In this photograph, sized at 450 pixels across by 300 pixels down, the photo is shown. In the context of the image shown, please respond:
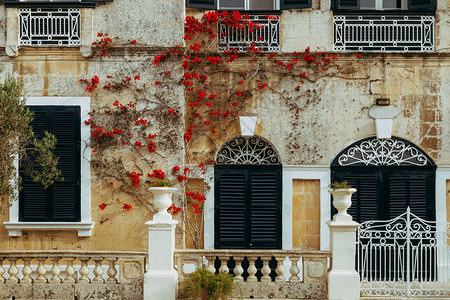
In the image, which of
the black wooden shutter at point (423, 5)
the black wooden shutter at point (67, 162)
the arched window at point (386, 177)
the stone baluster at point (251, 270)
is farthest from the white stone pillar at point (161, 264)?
the black wooden shutter at point (423, 5)

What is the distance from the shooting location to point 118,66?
12.6 m

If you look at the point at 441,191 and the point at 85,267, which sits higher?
the point at 441,191

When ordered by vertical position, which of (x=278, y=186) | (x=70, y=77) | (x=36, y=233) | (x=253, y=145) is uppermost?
(x=70, y=77)

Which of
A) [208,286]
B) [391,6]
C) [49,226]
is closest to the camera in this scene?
[208,286]

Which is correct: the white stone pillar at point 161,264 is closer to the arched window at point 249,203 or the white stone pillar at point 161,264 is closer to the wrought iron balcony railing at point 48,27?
the arched window at point 249,203

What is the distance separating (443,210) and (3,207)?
8689 mm

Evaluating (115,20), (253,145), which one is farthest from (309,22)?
(115,20)

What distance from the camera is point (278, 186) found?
13125 mm

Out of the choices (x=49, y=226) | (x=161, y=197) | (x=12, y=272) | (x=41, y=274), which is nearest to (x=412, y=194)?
(x=161, y=197)

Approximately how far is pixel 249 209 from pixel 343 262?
3.16m

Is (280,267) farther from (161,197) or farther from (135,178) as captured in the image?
(135,178)

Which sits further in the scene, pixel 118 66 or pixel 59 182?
pixel 118 66

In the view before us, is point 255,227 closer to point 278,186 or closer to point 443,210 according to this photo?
point 278,186

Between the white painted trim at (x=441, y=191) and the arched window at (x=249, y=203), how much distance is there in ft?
10.5
